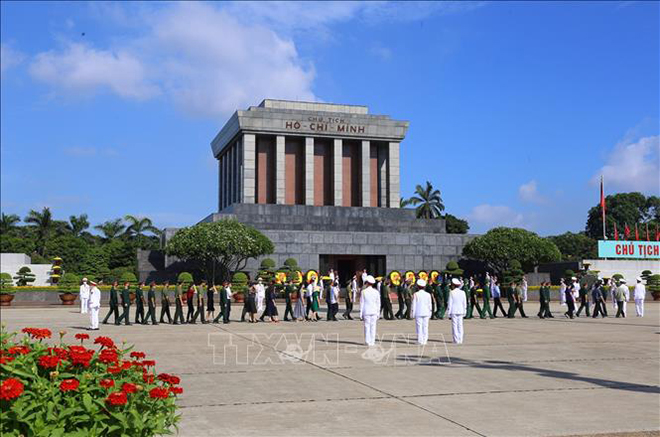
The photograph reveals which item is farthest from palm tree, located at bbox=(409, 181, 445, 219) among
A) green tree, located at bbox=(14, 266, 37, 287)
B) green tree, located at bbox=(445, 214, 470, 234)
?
green tree, located at bbox=(14, 266, 37, 287)

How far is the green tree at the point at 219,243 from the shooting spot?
4278 centimetres

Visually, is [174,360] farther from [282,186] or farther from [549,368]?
Answer: [282,186]

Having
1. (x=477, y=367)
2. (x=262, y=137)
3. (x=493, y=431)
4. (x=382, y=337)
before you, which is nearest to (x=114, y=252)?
(x=262, y=137)

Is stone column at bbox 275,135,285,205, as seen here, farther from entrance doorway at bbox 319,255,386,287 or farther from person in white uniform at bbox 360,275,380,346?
A: person in white uniform at bbox 360,275,380,346

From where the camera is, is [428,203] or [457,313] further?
[428,203]

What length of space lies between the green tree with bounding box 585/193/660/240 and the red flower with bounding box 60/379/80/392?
4454 inches

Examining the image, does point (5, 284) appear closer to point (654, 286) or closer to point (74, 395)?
point (74, 395)

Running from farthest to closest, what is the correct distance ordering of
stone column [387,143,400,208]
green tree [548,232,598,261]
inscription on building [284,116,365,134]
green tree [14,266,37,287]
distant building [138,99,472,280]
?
green tree [548,232,598,261] → stone column [387,143,400,208] → inscription on building [284,116,365,134] → green tree [14,266,37,287] → distant building [138,99,472,280]

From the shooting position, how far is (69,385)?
4.50 m

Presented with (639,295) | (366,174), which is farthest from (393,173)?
(639,295)

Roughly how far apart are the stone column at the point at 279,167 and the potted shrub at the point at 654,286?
99.7 feet

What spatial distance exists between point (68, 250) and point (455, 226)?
56.3 meters

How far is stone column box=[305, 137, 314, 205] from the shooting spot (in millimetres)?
58281

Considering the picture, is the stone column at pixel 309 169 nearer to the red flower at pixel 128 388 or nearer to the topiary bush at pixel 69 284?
the topiary bush at pixel 69 284
